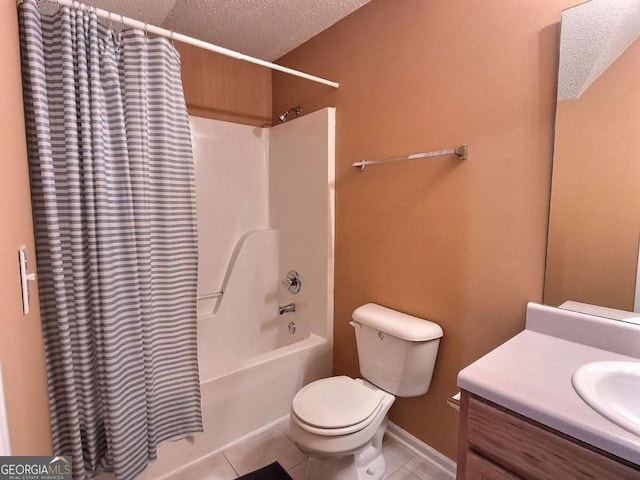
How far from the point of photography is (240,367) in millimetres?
1702

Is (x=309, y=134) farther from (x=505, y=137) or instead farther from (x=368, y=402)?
(x=368, y=402)

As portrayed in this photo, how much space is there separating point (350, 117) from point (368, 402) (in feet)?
4.81

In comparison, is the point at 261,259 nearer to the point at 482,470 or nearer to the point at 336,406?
the point at 336,406

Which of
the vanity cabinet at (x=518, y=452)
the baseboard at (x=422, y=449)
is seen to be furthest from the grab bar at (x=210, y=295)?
Result: the vanity cabinet at (x=518, y=452)

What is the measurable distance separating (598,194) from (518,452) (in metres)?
0.85

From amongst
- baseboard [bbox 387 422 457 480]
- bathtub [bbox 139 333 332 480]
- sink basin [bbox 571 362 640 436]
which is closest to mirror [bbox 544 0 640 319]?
sink basin [bbox 571 362 640 436]

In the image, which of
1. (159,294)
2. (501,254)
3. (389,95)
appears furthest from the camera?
(389,95)

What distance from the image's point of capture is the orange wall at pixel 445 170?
1199 mm

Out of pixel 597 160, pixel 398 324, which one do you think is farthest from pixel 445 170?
pixel 398 324

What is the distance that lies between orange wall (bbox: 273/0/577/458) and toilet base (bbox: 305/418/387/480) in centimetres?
25

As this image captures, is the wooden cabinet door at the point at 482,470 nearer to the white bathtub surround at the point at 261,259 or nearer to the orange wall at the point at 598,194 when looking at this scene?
the orange wall at the point at 598,194

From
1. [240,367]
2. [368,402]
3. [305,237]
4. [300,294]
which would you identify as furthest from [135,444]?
[305,237]

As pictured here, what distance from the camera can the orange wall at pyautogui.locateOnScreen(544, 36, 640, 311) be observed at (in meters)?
1.01

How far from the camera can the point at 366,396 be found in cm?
143
